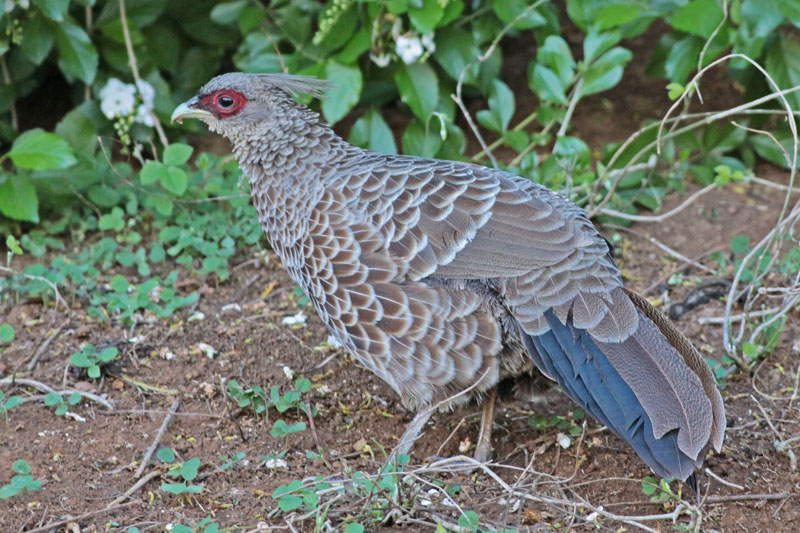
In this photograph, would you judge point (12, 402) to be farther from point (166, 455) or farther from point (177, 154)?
point (177, 154)

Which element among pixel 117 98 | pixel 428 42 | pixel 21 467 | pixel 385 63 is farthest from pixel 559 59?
pixel 21 467

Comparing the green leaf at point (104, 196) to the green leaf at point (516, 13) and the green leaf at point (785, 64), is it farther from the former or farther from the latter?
the green leaf at point (785, 64)

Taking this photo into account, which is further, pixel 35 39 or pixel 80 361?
pixel 35 39

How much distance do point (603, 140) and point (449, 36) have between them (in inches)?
55.3

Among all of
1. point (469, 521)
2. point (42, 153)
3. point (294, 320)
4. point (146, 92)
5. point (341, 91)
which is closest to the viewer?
point (469, 521)

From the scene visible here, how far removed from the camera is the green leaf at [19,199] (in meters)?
4.61

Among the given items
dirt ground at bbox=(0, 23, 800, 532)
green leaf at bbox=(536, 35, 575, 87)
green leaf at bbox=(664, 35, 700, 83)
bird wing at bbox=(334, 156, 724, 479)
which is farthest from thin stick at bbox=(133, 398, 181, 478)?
green leaf at bbox=(664, 35, 700, 83)

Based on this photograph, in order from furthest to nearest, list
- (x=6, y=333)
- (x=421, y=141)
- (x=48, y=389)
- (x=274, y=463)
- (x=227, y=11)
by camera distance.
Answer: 1. (x=227, y=11)
2. (x=421, y=141)
3. (x=6, y=333)
4. (x=48, y=389)
5. (x=274, y=463)

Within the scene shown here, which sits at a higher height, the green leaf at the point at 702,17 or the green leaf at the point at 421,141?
the green leaf at the point at 702,17

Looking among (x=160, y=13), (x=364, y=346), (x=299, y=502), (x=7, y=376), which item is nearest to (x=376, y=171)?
(x=364, y=346)

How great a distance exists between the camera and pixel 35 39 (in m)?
4.97

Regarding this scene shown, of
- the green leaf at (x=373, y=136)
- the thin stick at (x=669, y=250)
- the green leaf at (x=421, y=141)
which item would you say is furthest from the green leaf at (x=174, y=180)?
the thin stick at (x=669, y=250)

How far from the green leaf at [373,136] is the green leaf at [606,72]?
1114 millimetres

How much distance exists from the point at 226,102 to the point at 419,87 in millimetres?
1536
